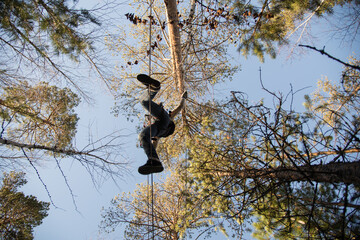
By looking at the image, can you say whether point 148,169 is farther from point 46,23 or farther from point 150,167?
point 46,23

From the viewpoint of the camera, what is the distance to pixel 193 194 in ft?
14.3

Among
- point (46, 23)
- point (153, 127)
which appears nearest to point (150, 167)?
point (153, 127)

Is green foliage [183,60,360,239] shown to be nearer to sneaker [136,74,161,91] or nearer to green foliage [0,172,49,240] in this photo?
sneaker [136,74,161,91]

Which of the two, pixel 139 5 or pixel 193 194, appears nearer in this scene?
pixel 193 194

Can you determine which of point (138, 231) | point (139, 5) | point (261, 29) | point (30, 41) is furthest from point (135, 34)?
point (138, 231)

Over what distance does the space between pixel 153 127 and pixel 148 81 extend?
0.88m

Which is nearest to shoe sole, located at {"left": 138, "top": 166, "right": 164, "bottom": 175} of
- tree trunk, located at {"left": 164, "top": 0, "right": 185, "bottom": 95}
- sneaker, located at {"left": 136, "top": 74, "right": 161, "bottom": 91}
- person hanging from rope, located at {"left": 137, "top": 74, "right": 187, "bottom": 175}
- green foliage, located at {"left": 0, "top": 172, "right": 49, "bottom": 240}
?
person hanging from rope, located at {"left": 137, "top": 74, "right": 187, "bottom": 175}

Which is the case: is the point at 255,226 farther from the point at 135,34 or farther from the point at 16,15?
the point at 135,34

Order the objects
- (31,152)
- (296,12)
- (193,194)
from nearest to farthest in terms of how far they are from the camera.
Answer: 1. (31,152)
2. (193,194)
3. (296,12)

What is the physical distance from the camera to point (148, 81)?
11.2 ft

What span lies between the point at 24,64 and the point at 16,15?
0.78m

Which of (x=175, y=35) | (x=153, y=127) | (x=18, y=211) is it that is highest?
(x=175, y=35)

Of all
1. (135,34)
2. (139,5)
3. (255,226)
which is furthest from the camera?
(135,34)

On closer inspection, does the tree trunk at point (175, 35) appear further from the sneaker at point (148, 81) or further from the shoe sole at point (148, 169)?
the shoe sole at point (148, 169)
